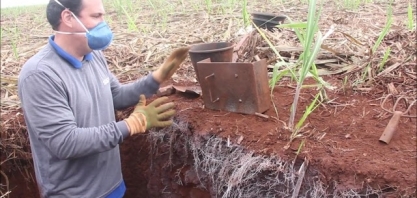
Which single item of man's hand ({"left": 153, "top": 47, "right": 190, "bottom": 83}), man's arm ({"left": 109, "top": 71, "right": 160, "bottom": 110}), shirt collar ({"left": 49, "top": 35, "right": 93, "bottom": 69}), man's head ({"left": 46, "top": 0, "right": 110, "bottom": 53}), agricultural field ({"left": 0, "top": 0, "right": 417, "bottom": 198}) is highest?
man's head ({"left": 46, "top": 0, "right": 110, "bottom": 53})

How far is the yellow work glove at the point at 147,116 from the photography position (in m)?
2.26

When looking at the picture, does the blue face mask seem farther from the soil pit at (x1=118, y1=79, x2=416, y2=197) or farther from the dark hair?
the soil pit at (x1=118, y1=79, x2=416, y2=197)

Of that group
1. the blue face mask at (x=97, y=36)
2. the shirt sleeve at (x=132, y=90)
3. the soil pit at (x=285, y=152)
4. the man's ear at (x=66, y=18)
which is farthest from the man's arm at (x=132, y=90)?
the man's ear at (x=66, y=18)

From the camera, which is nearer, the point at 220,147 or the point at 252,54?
the point at 220,147

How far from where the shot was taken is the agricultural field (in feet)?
6.49

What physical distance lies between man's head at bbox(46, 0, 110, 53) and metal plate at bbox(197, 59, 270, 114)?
659mm

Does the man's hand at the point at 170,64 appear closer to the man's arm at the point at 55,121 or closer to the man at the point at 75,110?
the man at the point at 75,110

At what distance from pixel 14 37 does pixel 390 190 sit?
506cm

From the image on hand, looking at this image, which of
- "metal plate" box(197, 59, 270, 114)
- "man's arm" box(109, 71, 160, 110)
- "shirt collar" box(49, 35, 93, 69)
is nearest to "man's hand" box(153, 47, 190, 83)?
"man's arm" box(109, 71, 160, 110)

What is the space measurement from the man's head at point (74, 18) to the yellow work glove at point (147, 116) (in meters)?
0.42

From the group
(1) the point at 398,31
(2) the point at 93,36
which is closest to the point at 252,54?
(1) the point at 398,31

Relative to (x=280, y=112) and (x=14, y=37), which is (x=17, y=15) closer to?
(x=14, y=37)

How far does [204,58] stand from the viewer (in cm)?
271

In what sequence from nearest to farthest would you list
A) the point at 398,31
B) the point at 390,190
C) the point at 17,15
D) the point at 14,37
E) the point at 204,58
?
1. the point at 390,190
2. the point at 204,58
3. the point at 398,31
4. the point at 14,37
5. the point at 17,15
